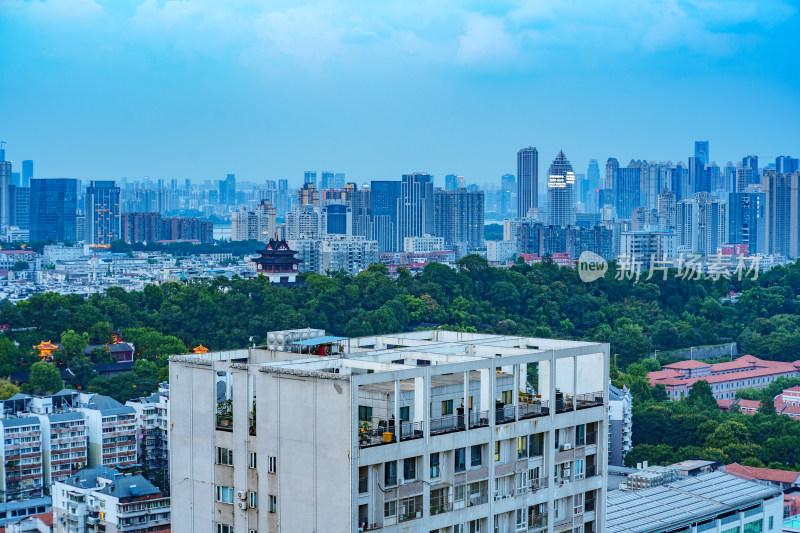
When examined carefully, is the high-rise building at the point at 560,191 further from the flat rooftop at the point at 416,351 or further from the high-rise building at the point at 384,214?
the flat rooftop at the point at 416,351

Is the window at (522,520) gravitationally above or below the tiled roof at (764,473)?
above

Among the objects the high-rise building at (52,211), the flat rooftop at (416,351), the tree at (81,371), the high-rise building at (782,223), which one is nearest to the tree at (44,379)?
the tree at (81,371)

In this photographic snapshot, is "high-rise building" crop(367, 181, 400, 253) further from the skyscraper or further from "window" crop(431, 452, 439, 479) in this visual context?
"window" crop(431, 452, 439, 479)

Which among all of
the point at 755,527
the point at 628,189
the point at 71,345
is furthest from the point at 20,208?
the point at 755,527

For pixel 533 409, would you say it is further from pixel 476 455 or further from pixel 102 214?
pixel 102 214

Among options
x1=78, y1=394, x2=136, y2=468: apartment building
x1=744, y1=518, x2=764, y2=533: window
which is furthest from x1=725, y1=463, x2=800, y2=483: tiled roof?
x1=78, y1=394, x2=136, y2=468: apartment building

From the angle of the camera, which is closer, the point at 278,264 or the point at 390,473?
the point at 390,473

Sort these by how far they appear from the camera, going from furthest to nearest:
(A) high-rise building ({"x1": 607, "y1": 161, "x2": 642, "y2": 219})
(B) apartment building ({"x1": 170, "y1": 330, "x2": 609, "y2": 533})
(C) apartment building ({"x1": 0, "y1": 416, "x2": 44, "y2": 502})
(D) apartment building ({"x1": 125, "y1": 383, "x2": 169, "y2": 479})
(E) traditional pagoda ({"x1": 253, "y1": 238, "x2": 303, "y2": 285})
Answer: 1. (A) high-rise building ({"x1": 607, "y1": 161, "x2": 642, "y2": 219})
2. (E) traditional pagoda ({"x1": 253, "y1": 238, "x2": 303, "y2": 285})
3. (D) apartment building ({"x1": 125, "y1": 383, "x2": 169, "y2": 479})
4. (C) apartment building ({"x1": 0, "y1": 416, "x2": 44, "y2": 502})
5. (B) apartment building ({"x1": 170, "y1": 330, "x2": 609, "y2": 533})
